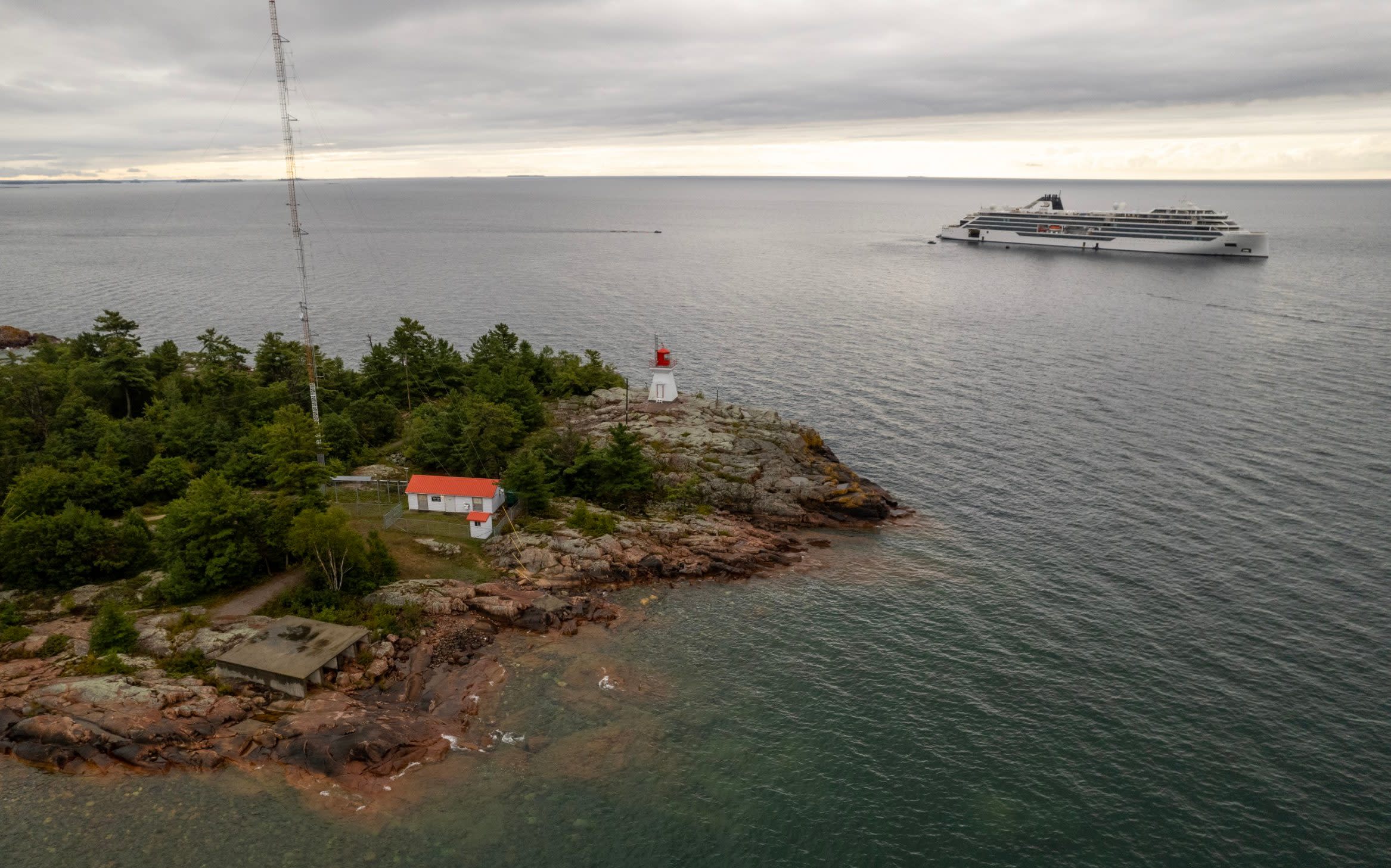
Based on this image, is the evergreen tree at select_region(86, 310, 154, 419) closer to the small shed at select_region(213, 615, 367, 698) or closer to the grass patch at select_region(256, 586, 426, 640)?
the grass patch at select_region(256, 586, 426, 640)

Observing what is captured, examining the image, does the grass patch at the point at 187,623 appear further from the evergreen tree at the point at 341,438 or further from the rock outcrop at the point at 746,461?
the rock outcrop at the point at 746,461

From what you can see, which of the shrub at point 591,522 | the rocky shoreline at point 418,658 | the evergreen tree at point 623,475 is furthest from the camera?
the evergreen tree at point 623,475

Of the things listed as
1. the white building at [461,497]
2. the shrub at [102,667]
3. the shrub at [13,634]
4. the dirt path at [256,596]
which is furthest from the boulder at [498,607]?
the shrub at [13,634]

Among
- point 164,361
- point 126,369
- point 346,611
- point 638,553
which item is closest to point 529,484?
point 638,553

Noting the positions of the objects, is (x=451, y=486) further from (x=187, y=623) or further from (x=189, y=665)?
(x=189, y=665)

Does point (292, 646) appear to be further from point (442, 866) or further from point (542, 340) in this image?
point (542, 340)

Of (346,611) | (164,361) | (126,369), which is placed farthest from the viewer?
(164,361)

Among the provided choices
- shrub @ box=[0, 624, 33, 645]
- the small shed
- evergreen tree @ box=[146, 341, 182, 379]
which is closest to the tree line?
evergreen tree @ box=[146, 341, 182, 379]
